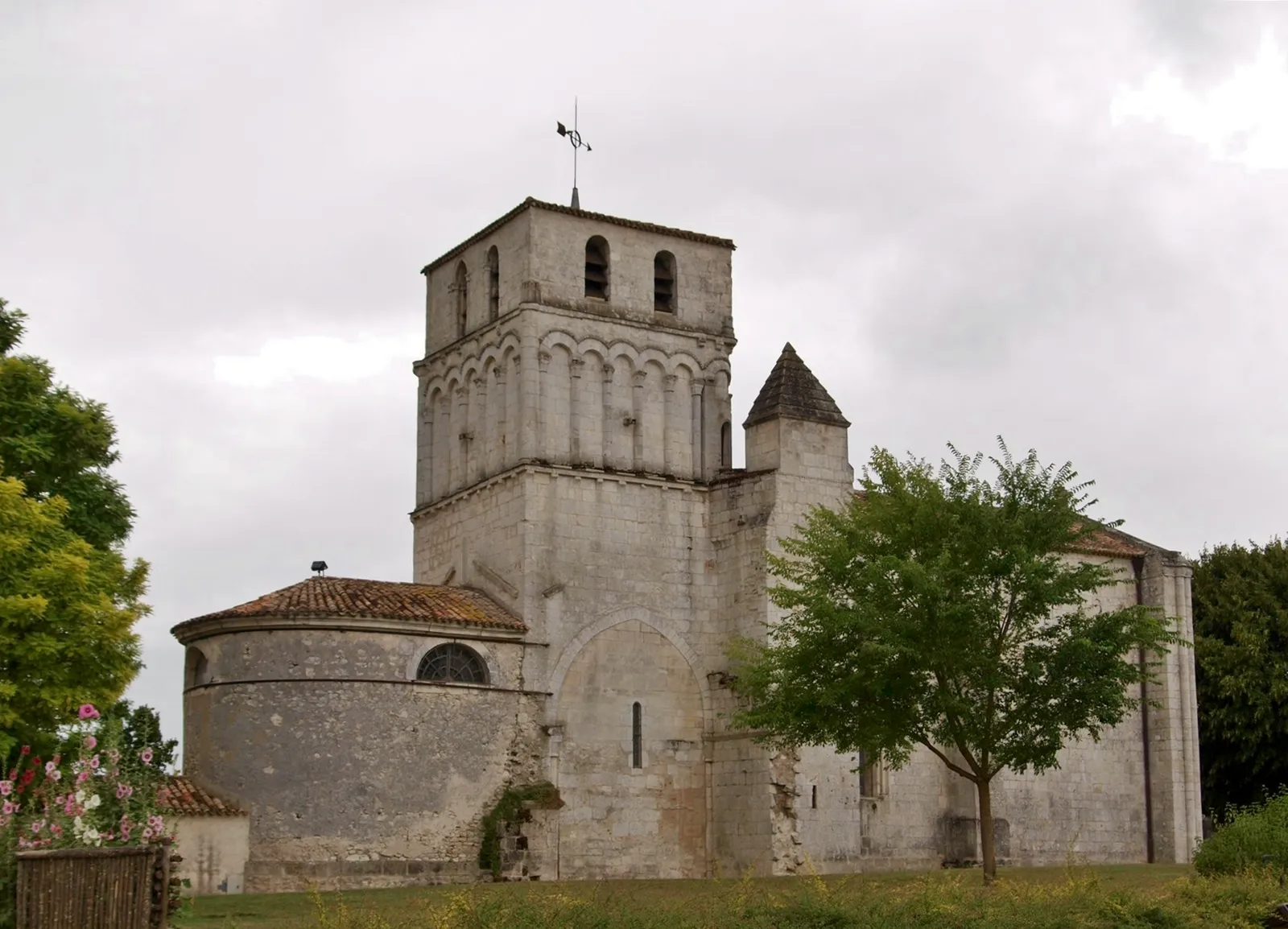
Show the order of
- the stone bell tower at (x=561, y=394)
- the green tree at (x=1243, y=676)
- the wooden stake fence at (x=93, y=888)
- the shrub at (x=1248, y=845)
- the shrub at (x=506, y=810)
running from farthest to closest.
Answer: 1. the green tree at (x=1243, y=676)
2. the stone bell tower at (x=561, y=394)
3. the shrub at (x=506, y=810)
4. the shrub at (x=1248, y=845)
5. the wooden stake fence at (x=93, y=888)

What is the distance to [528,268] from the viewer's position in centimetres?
3609

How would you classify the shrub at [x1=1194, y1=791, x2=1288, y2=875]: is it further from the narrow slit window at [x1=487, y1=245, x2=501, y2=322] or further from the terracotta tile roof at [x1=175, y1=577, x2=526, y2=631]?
the narrow slit window at [x1=487, y1=245, x2=501, y2=322]

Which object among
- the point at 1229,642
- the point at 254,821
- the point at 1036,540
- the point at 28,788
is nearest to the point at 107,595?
the point at 28,788

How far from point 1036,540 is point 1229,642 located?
20.1m

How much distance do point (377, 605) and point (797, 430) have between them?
9733 millimetres

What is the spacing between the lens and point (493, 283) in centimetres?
3800

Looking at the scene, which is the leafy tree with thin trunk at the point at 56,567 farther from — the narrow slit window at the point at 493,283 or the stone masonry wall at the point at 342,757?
the narrow slit window at the point at 493,283

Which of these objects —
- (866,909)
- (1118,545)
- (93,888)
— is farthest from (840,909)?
(1118,545)

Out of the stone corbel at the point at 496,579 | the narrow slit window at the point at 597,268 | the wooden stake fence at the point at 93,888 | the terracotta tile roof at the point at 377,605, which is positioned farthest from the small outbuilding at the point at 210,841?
the wooden stake fence at the point at 93,888

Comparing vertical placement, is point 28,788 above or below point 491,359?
below

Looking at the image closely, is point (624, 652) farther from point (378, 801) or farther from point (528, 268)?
point (528, 268)

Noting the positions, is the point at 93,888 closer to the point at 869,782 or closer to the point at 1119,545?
the point at 869,782

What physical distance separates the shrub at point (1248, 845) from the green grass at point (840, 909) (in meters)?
1.65

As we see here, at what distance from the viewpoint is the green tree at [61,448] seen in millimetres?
27625
